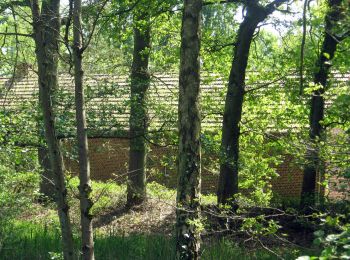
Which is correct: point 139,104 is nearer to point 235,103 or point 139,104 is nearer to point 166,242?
point 235,103

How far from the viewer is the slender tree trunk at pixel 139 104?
10.1m

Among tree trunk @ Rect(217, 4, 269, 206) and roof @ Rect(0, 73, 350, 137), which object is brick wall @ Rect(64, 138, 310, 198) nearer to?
tree trunk @ Rect(217, 4, 269, 206)

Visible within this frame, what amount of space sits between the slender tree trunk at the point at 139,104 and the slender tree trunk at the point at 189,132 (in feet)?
2.81

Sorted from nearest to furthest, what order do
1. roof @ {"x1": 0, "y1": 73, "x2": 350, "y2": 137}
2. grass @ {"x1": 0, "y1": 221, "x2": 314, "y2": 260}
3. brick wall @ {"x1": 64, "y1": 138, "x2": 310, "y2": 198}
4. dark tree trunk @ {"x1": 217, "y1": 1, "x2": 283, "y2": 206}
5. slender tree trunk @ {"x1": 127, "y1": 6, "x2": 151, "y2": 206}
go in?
grass @ {"x1": 0, "y1": 221, "x2": 314, "y2": 260} < roof @ {"x1": 0, "y1": 73, "x2": 350, "y2": 137} < slender tree trunk @ {"x1": 127, "y1": 6, "x2": 151, "y2": 206} < dark tree trunk @ {"x1": 217, "y1": 1, "x2": 283, "y2": 206} < brick wall @ {"x1": 64, "y1": 138, "x2": 310, "y2": 198}

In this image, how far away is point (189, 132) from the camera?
6.12 m

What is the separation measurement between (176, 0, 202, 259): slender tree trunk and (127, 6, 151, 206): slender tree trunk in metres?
0.86

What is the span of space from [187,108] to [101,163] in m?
16.4

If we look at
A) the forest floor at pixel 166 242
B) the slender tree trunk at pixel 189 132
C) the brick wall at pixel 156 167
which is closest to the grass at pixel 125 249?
the forest floor at pixel 166 242

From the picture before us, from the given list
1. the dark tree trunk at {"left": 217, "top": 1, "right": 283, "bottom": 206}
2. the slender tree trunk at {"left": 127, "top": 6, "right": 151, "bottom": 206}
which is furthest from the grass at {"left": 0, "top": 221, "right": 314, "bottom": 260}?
the dark tree trunk at {"left": 217, "top": 1, "right": 283, "bottom": 206}

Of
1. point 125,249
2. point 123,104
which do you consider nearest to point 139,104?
point 123,104

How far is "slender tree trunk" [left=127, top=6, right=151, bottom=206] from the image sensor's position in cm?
1008

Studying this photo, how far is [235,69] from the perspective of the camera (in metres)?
11.2

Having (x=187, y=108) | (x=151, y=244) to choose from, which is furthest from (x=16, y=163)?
(x=187, y=108)

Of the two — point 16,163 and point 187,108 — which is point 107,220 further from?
point 187,108
